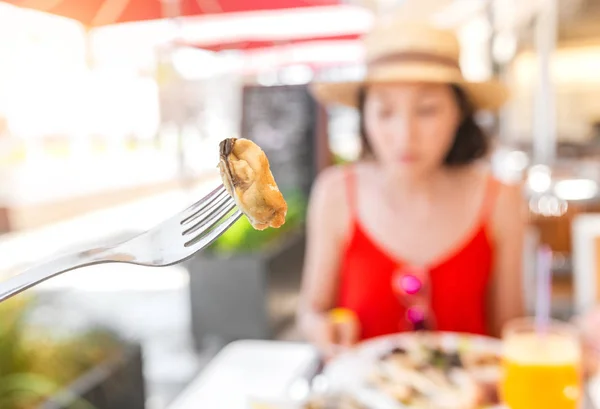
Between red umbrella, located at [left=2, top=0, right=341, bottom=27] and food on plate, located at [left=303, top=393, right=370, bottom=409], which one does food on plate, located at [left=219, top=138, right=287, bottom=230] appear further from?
food on plate, located at [left=303, top=393, right=370, bottom=409]

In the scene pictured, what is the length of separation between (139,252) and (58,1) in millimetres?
560

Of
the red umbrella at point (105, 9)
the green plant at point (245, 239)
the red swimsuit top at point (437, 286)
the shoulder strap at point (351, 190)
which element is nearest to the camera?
the red umbrella at point (105, 9)

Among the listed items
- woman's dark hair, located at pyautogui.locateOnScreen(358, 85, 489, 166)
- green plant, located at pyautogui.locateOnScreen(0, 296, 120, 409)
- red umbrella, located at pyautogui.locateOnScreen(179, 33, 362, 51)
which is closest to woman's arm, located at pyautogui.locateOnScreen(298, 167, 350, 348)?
woman's dark hair, located at pyautogui.locateOnScreen(358, 85, 489, 166)

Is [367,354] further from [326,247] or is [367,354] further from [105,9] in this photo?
[105,9]

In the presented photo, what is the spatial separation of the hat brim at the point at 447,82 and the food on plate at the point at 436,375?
2.16ft

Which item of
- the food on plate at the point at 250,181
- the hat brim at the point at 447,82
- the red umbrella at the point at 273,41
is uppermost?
the red umbrella at the point at 273,41

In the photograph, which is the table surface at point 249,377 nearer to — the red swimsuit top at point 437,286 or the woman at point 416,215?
the woman at point 416,215

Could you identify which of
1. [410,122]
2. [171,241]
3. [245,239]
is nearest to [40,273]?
[171,241]

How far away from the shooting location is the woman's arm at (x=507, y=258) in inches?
68.7

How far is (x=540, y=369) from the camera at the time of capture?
1092mm

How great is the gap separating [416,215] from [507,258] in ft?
0.95

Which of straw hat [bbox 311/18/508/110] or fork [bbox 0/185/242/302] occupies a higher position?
straw hat [bbox 311/18/508/110]

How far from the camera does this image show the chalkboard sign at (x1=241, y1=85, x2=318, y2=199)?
5031mm

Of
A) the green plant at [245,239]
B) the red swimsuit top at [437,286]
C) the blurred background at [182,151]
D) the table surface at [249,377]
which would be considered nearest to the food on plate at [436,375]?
the table surface at [249,377]
